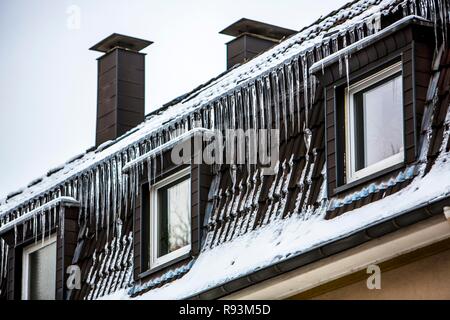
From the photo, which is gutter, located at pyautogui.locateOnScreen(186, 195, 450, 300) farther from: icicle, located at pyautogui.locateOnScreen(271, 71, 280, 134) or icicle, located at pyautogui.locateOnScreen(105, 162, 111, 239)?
icicle, located at pyautogui.locateOnScreen(105, 162, 111, 239)

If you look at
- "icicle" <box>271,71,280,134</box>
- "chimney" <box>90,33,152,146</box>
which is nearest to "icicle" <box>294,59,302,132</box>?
"icicle" <box>271,71,280,134</box>

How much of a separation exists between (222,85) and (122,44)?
5340 millimetres

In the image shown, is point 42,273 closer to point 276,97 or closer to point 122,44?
point 122,44

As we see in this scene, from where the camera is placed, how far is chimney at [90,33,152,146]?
22.7m

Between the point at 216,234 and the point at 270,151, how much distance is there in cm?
115

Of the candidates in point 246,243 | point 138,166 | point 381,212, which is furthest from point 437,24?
point 138,166

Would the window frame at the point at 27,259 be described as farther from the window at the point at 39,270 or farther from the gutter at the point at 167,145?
the gutter at the point at 167,145

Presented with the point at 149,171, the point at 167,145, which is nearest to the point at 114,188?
the point at 149,171

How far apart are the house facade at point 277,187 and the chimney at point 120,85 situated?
1342 millimetres

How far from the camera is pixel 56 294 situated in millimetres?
19562

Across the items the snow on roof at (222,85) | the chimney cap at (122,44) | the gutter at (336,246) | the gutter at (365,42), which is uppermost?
the chimney cap at (122,44)

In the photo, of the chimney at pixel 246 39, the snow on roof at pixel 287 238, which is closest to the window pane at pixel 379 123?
the snow on roof at pixel 287 238

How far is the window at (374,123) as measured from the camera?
547 inches
